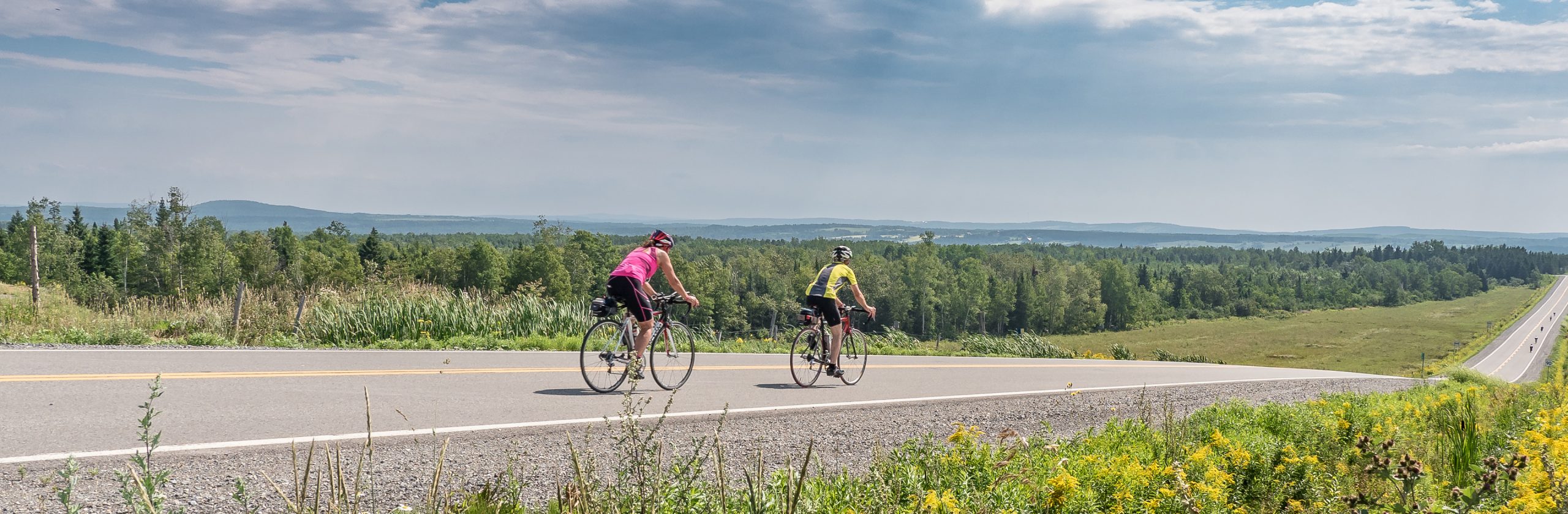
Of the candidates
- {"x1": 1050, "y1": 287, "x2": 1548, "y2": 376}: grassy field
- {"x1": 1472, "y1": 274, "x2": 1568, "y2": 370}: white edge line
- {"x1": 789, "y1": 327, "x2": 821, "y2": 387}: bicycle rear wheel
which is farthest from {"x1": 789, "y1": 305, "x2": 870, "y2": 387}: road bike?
{"x1": 1050, "y1": 287, "x2": 1548, "y2": 376}: grassy field

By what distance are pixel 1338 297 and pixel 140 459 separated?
754 feet

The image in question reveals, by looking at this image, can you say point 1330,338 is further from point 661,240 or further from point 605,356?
point 605,356

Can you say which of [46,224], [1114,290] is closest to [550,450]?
[46,224]

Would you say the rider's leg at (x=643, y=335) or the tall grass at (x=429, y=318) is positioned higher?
the rider's leg at (x=643, y=335)

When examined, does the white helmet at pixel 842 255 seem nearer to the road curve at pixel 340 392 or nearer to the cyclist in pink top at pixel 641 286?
the road curve at pixel 340 392

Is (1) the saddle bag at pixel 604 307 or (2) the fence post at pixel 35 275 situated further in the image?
(2) the fence post at pixel 35 275

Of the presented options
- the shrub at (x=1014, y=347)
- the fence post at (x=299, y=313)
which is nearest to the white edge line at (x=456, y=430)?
the fence post at (x=299, y=313)

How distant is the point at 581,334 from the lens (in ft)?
52.3

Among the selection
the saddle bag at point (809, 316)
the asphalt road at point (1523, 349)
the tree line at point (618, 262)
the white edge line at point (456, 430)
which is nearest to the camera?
the white edge line at point (456, 430)

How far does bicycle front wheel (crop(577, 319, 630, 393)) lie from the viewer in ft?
29.3

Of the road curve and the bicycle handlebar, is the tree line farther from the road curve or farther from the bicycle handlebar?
the bicycle handlebar

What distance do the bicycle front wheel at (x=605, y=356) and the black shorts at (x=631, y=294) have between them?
31 cm

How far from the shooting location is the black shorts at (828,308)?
10336mm

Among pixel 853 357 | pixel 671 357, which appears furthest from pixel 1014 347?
pixel 671 357
